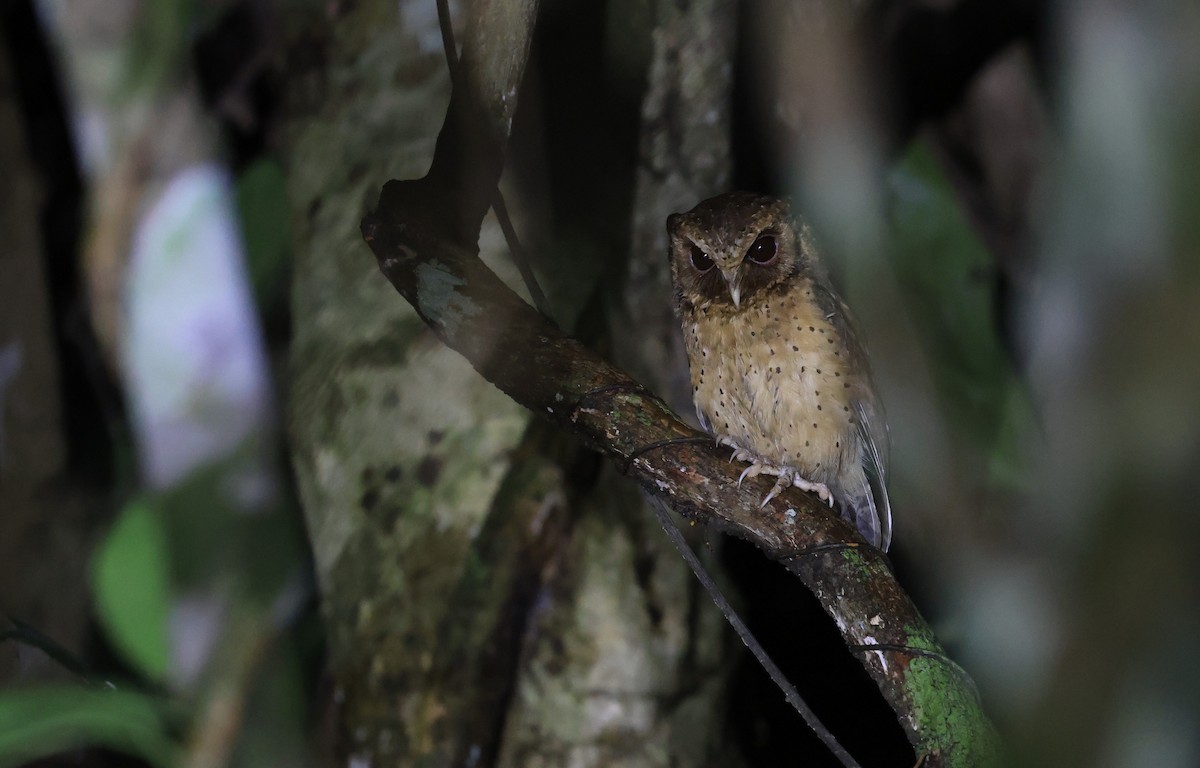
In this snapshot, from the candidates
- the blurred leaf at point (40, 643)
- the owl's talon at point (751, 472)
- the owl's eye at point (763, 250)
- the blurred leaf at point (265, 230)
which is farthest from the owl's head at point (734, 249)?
the blurred leaf at point (40, 643)

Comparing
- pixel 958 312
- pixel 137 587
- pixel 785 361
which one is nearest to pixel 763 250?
pixel 785 361

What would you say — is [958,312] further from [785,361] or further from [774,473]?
[774,473]

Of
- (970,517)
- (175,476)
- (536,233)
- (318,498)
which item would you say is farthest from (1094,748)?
(175,476)

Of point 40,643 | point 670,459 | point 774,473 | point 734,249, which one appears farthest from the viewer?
point 40,643

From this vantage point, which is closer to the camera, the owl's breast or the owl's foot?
the owl's foot

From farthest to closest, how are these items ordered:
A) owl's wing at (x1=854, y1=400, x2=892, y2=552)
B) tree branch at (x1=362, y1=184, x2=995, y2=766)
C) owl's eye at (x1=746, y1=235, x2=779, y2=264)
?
1. owl's wing at (x1=854, y1=400, x2=892, y2=552)
2. owl's eye at (x1=746, y1=235, x2=779, y2=264)
3. tree branch at (x1=362, y1=184, x2=995, y2=766)

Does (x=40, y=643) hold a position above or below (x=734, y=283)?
below

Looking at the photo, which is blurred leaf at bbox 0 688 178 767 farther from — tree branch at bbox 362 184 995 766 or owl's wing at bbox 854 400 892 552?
owl's wing at bbox 854 400 892 552

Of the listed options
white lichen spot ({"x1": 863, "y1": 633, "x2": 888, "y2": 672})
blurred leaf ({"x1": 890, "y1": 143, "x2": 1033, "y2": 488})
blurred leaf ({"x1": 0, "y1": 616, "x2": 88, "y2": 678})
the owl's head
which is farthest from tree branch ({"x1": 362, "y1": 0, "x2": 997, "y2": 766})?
blurred leaf ({"x1": 0, "y1": 616, "x2": 88, "y2": 678})

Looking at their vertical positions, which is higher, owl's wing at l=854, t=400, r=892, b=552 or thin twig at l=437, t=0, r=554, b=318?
thin twig at l=437, t=0, r=554, b=318
